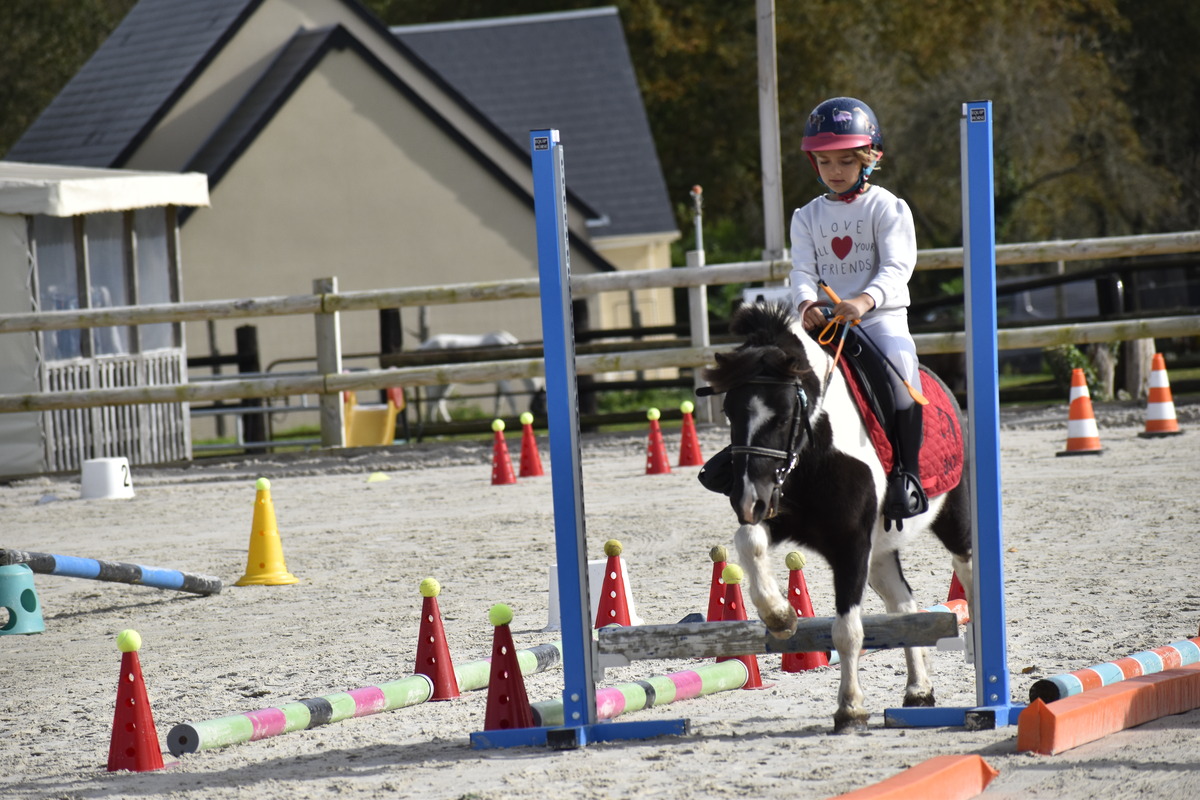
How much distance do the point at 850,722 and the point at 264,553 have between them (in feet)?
14.7

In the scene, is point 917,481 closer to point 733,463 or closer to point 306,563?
point 733,463

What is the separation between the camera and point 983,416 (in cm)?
455

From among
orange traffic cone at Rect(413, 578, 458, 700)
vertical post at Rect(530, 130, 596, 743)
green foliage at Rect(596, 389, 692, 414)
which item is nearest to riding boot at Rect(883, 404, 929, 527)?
vertical post at Rect(530, 130, 596, 743)

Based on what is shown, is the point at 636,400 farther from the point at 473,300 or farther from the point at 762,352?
the point at 762,352

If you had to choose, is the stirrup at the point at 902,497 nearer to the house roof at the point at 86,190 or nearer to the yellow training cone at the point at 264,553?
the yellow training cone at the point at 264,553

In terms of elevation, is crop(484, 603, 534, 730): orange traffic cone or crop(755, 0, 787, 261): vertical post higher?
crop(755, 0, 787, 261): vertical post

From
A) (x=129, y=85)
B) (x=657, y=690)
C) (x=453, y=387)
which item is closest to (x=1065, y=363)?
(x=453, y=387)

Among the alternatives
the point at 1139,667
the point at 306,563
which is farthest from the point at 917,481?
the point at 306,563

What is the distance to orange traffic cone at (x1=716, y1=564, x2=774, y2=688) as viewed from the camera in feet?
18.3

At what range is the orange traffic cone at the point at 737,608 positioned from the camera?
558 centimetres

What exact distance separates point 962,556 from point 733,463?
136 centimetres

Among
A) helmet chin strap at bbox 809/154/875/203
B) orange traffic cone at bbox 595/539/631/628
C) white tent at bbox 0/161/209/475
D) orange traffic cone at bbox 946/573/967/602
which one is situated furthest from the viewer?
white tent at bbox 0/161/209/475

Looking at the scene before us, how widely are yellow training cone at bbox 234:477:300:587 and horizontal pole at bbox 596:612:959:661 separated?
3.89 metres

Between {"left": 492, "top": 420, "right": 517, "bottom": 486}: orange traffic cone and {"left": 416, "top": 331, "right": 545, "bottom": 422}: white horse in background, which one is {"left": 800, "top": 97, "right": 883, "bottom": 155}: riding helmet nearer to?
{"left": 492, "top": 420, "right": 517, "bottom": 486}: orange traffic cone
